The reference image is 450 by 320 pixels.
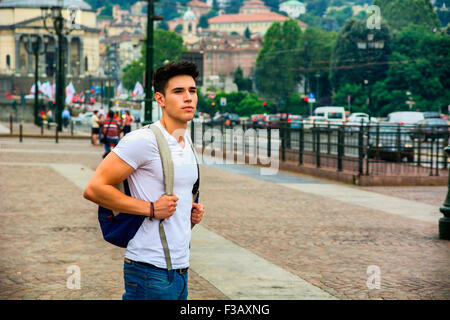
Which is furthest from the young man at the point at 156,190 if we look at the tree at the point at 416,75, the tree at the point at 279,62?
the tree at the point at 279,62

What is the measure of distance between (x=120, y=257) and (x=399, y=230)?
4.46 meters

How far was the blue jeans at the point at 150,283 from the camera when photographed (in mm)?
3807

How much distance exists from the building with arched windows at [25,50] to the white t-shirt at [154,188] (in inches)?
5719

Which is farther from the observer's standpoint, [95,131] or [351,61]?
[351,61]

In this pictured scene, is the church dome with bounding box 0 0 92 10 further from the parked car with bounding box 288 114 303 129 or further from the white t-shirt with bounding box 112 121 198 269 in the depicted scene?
the white t-shirt with bounding box 112 121 198 269

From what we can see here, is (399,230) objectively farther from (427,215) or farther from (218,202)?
(218,202)

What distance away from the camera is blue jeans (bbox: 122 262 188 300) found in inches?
150

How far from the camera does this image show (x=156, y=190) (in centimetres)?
386

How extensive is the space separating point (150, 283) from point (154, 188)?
1.50ft

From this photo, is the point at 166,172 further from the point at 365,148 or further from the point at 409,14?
the point at 409,14

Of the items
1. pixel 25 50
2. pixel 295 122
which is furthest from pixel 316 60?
pixel 295 122

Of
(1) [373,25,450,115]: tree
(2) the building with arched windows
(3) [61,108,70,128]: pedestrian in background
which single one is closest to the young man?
(1) [373,25,450,115]: tree

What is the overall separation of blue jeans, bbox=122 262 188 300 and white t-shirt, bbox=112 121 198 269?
0.15 ft

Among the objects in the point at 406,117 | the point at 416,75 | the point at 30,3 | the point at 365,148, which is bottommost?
the point at 406,117
